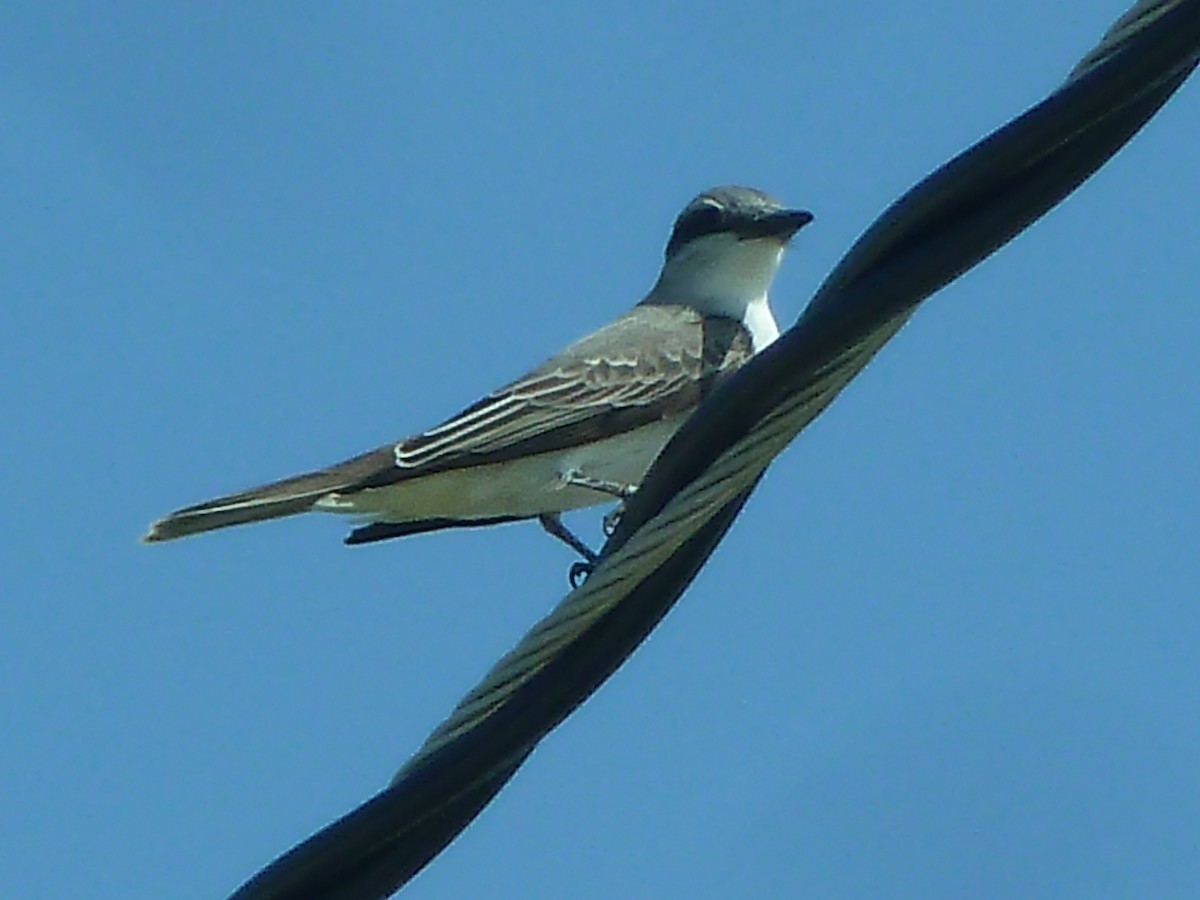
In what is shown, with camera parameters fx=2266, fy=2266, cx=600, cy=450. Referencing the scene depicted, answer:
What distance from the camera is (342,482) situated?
802 centimetres

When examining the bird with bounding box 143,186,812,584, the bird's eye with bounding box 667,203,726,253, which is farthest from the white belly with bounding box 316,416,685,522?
the bird's eye with bounding box 667,203,726,253

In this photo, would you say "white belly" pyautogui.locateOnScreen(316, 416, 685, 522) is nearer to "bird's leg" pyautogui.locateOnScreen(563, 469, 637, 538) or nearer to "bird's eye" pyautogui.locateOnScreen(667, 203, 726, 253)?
"bird's leg" pyautogui.locateOnScreen(563, 469, 637, 538)

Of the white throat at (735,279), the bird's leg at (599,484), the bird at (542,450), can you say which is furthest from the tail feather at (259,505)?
the white throat at (735,279)

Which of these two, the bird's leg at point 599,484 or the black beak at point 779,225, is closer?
the bird's leg at point 599,484

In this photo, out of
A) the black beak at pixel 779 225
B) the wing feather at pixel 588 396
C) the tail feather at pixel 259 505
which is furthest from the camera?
the black beak at pixel 779 225

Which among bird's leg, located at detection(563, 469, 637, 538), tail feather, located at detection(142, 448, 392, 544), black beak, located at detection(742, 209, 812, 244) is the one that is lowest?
bird's leg, located at detection(563, 469, 637, 538)

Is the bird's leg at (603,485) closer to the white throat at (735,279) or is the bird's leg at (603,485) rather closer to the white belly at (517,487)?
the white belly at (517,487)

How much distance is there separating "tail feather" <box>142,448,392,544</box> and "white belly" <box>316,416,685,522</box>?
245 millimetres

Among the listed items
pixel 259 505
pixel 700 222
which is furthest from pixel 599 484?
pixel 700 222

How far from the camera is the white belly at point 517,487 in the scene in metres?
8.27

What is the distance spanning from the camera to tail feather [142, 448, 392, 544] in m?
7.73

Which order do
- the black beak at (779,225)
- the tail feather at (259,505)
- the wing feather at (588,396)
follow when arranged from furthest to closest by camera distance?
the black beak at (779,225) → the wing feather at (588,396) → the tail feather at (259,505)

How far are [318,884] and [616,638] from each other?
47 cm

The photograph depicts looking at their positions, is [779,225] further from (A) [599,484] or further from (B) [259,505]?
(B) [259,505]
